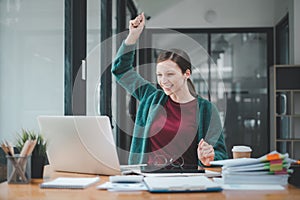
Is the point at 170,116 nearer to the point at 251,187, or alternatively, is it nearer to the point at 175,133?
the point at 175,133

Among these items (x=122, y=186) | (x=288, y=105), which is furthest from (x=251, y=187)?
(x=288, y=105)

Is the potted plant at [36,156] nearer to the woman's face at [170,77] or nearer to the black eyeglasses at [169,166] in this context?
the black eyeglasses at [169,166]

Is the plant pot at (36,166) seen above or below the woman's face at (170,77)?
below

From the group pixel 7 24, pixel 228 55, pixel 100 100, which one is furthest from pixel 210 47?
pixel 7 24

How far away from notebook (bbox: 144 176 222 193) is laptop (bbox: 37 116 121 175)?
0.82ft

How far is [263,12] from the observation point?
7.56 m

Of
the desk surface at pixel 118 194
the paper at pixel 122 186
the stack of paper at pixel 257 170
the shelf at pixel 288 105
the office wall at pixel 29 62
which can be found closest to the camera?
the desk surface at pixel 118 194

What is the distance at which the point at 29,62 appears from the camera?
2619mm

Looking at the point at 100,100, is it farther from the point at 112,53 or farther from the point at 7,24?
the point at 7,24

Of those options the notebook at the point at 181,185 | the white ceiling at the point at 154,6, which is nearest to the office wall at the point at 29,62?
the notebook at the point at 181,185

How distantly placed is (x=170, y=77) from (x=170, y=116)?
22cm

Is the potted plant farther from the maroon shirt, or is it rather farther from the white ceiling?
the white ceiling

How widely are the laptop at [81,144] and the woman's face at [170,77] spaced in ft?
2.90

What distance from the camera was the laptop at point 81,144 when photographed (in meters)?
1.90
